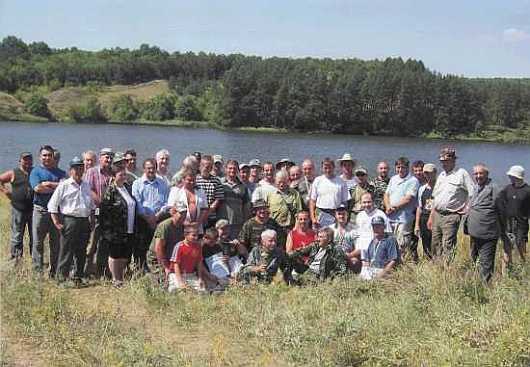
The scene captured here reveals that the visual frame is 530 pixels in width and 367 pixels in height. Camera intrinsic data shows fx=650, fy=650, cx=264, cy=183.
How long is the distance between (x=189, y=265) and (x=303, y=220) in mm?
1637

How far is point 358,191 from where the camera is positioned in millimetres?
9180

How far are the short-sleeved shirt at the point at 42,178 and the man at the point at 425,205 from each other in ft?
16.0

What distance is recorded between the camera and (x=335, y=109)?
269 feet

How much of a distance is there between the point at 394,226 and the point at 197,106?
83.7 meters

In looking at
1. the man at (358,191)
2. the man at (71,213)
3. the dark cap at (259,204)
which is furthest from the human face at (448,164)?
the man at (71,213)

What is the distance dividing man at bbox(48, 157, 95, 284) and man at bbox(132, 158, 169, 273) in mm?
614

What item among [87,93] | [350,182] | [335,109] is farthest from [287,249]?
[87,93]

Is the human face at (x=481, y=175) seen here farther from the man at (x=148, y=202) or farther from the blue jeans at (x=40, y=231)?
the blue jeans at (x=40, y=231)

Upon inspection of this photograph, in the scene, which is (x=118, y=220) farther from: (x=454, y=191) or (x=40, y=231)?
(x=454, y=191)

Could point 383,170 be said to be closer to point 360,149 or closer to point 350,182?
point 350,182

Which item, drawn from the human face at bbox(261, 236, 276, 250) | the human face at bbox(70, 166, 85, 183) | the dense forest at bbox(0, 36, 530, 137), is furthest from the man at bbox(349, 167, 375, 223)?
the dense forest at bbox(0, 36, 530, 137)

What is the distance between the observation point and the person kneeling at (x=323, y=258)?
322 inches

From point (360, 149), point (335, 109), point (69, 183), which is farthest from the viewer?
point (335, 109)

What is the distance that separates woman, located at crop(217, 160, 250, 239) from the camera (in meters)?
8.69
